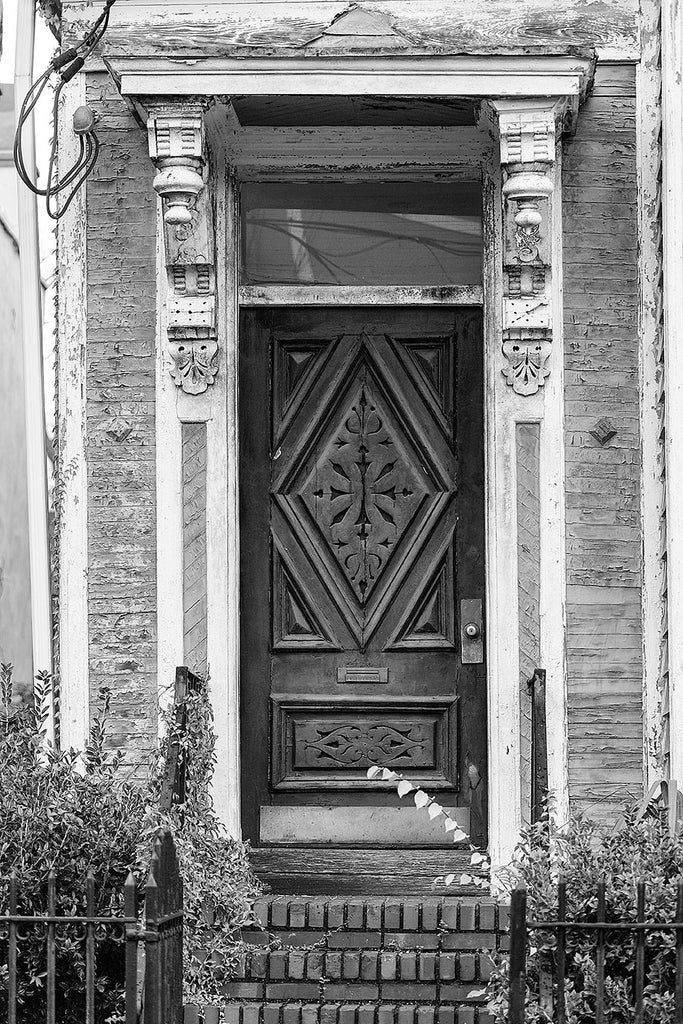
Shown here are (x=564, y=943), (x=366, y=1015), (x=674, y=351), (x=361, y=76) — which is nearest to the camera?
(x=564, y=943)

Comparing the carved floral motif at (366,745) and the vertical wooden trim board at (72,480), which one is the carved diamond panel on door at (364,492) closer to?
the carved floral motif at (366,745)

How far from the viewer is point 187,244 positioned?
712cm

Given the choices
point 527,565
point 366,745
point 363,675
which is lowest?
point 366,745

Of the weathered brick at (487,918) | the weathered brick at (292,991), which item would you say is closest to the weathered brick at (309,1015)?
the weathered brick at (292,991)

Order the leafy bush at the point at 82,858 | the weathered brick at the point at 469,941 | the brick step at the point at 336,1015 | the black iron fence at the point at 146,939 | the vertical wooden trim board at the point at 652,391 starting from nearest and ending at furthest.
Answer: the black iron fence at the point at 146,939, the leafy bush at the point at 82,858, the brick step at the point at 336,1015, the weathered brick at the point at 469,941, the vertical wooden trim board at the point at 652,391

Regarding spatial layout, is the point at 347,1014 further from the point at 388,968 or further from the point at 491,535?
the point at 491,535

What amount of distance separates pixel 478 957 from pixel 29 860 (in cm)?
188

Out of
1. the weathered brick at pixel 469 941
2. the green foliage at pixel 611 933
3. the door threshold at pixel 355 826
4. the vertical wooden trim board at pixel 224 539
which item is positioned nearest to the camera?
the green foliage at pixel 611 933

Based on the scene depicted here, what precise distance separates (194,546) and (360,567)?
2.72ft

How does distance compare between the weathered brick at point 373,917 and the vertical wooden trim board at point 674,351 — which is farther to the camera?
the vertical wooden trim board at point 674,351

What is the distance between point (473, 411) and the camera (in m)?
7.49

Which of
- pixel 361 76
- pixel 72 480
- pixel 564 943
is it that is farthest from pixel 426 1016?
pixel 361 76

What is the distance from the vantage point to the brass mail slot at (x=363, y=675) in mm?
7391

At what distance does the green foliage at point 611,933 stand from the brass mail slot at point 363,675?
206cm
